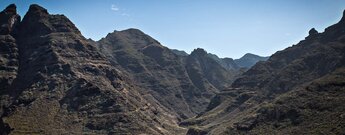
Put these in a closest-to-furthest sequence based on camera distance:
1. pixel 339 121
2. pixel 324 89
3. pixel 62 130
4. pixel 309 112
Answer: pixel 339 121, pixel 309 112, pixel 324 89, pixel 62 130

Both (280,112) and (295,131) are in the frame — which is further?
(280,112)

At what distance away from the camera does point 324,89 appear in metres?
184

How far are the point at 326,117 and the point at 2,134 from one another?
14695cm

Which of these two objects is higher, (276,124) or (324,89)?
(324,89)

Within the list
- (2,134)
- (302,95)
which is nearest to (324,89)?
(302,95)

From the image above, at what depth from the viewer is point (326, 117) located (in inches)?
6344

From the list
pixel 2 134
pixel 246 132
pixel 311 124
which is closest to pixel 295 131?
pixel 311 124

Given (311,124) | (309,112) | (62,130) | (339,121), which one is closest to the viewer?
(339,121)

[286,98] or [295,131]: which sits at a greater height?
[286,98]

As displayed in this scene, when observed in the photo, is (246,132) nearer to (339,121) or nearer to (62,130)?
(339,121)

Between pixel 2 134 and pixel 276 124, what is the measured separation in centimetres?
12889

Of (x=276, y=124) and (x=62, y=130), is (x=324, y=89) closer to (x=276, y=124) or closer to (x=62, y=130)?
(x=276, y=124)

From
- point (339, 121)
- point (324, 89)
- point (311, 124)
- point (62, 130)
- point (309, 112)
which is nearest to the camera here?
point (339, 121)

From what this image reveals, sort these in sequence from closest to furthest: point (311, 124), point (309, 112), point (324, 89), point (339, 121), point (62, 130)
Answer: point (339, 121), point (311, 124), point (309, 112), point (324, 89), point (62, 130)
